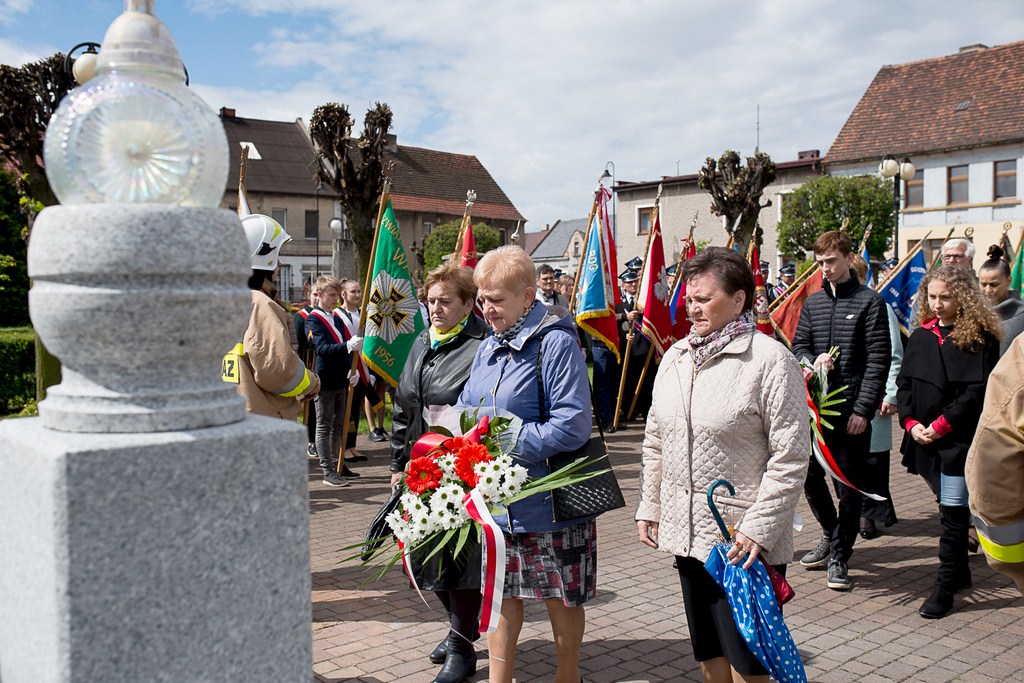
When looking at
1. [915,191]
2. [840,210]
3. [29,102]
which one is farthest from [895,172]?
[915,191]

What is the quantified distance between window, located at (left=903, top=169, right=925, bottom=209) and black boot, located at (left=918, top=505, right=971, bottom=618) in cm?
4269

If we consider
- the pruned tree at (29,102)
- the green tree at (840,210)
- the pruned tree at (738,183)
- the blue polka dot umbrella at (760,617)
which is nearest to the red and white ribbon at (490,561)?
the blue polka dot umbrella at (760,617)

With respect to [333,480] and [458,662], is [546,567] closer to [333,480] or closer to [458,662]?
[458,662]

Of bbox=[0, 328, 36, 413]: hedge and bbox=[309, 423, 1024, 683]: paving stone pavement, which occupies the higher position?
bbox=[0, 328, 36, 413]: hedge

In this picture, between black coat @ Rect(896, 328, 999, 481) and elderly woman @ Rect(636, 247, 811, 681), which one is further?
black coat @ Rect(896, 328, 999, 481)

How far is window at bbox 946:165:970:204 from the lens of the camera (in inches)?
1656

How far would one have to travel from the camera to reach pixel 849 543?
5.85 m

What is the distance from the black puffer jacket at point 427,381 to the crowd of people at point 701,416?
0.01 metres

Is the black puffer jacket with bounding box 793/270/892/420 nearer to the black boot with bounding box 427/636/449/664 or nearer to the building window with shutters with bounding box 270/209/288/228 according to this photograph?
the black boot with bounding box 427/636/449/664

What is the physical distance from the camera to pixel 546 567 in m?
3.74

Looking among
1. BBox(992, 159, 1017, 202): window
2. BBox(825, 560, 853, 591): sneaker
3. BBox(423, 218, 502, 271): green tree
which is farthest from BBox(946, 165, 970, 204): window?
BBox(825, 560, 853, 591): sneaker

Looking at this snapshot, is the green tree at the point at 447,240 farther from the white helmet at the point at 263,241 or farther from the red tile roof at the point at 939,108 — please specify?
the white helmet at the point at 263,241

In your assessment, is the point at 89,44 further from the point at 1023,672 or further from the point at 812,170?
the point at 812,170

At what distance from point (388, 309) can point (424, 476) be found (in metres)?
5.92
